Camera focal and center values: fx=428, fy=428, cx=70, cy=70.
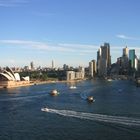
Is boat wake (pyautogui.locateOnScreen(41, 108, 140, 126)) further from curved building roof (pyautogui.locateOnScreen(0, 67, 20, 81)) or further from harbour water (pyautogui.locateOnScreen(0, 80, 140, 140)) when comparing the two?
curved building roof (pyautogui.locateOnScreen(0, 67, 20, 81))

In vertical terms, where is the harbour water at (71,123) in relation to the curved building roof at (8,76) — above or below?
below

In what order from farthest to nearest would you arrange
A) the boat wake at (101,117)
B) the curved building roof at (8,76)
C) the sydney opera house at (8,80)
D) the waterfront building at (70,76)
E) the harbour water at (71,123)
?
1. the waterfront building at (70,76)
2. the curved building roof at (8,76)
3. the sydney opera house at (8,80)
4. the boat wake at (101,117)
5. the harbour water at (71,123)

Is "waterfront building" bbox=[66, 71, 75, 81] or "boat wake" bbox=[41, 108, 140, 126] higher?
"waterfront building" bbox=[66, 71, 75, 81]

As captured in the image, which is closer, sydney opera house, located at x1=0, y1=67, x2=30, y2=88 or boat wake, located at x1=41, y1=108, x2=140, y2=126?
boat wake, located at x1=41, y1=108, x2=140, y2=126

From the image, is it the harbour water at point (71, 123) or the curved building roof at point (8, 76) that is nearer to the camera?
the harbour water at point (71, 123)

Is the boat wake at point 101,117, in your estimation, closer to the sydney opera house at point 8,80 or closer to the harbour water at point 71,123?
the harbour water at point 71,123

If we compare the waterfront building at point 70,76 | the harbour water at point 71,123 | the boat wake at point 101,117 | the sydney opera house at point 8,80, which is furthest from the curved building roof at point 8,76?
the boat wake at point 101,117

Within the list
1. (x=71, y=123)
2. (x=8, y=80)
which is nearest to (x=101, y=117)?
(x=71, y=123)

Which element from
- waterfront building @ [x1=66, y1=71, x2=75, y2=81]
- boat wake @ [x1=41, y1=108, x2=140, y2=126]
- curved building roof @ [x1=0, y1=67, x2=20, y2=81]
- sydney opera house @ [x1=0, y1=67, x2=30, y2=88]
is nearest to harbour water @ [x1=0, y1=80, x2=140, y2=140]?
boat wake @ [x1=41, y1=108, x2=140, y2=126]

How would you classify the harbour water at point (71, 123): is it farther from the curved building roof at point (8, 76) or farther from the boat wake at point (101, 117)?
the curved building roof at point (8, 76)

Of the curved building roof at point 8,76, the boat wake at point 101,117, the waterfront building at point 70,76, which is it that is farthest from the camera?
the waterfront building at point 70,76

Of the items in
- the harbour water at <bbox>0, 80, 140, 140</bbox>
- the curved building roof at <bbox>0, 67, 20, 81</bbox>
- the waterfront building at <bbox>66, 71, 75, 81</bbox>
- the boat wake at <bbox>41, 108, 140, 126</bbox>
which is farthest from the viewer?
the waterfront building at <bbox>66, 71, 75, 81</bbox>

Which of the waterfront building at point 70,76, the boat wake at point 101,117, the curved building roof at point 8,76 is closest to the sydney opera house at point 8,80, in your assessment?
the curved building roof at point 8,76
